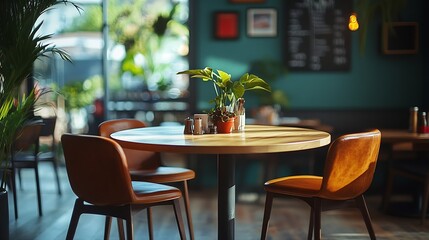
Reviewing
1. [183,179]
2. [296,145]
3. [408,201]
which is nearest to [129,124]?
[183,179]

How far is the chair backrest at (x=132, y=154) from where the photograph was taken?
12.3ft

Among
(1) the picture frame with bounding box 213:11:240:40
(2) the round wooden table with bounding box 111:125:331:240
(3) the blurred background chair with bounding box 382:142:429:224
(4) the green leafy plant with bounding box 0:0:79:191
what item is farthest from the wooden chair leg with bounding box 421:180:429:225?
(4) the green leafy plant with bounding box 0:0:79:191

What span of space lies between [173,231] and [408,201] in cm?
231

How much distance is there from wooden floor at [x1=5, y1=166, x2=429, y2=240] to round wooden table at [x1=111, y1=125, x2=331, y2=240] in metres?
0.99

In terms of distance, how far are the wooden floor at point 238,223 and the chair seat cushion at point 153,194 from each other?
1.09m

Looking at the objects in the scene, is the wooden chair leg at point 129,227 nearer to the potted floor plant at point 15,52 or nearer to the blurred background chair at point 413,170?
the potted floor plant at point 15,52

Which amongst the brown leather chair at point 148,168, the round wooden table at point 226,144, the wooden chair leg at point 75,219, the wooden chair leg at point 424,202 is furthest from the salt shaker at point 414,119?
the wooden chair leg at point 75,219

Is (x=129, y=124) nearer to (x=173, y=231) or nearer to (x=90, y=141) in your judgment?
(x=173, y=231)

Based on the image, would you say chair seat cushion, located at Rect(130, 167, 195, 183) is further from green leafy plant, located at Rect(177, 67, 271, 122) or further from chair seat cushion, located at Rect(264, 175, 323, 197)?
chair seat cushion, located at Rect(264, 175, 323, 197)

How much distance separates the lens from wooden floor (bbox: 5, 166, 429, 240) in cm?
417

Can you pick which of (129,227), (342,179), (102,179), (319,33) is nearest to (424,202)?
(342,179)

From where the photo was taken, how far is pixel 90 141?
2.73m

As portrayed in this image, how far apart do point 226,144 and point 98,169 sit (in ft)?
2.04

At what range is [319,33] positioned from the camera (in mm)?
5785
